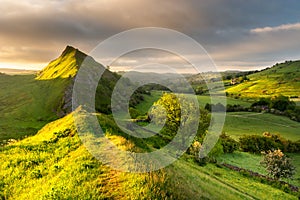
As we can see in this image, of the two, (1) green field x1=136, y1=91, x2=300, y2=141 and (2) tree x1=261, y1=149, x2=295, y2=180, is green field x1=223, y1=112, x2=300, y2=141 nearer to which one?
(1) green field x1=136, y1=91, x2=300, y2=141

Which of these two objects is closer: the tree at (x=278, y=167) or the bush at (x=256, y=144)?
the tree at (x=278, y=167)

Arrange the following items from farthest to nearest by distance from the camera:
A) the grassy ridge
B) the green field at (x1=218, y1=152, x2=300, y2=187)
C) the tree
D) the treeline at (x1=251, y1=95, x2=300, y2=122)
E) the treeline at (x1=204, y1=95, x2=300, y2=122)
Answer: the treeline at (x1=204, y1=95, x2=300, y2=122) → the treeline at (x1=251, y1=95, x2=300, y2=122) → the grassy ridge → the green field at (x1=218, y1=152, x2=300, y2=187) → the tree

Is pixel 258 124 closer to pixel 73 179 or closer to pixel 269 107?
pixel 269 107

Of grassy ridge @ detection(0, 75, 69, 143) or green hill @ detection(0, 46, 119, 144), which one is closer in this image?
grassy ridge @ detection(0, 75, 69, 143)

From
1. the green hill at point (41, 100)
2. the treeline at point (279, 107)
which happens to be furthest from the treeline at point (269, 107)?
the green hill at point (41, 100)

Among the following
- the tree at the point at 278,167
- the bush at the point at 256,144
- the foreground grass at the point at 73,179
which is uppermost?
the foreground grass at the point at 73,179

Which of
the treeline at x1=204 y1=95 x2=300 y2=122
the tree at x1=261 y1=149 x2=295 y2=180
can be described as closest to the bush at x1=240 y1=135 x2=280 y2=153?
the tree at x1=261 y1=149 x2=295 y2=180

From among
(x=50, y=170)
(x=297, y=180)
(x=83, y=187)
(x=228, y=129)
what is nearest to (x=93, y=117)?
(x=50, y=170)

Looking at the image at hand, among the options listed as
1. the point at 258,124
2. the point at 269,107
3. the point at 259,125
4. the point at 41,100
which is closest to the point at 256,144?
the point at 259,125

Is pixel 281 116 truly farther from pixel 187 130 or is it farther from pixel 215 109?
pixel 187 130

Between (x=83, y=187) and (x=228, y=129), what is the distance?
422ft

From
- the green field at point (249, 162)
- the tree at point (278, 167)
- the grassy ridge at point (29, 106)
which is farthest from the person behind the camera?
the grassy ridge at point (29, 106)

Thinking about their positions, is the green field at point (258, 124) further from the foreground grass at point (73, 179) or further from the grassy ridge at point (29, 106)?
the foreground grass at point (73, 179)

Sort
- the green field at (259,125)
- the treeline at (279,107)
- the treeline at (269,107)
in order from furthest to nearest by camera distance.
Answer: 1. the treeline at (269,107)
2. the treeline at (279,107)
3. the green field at (259,125)
